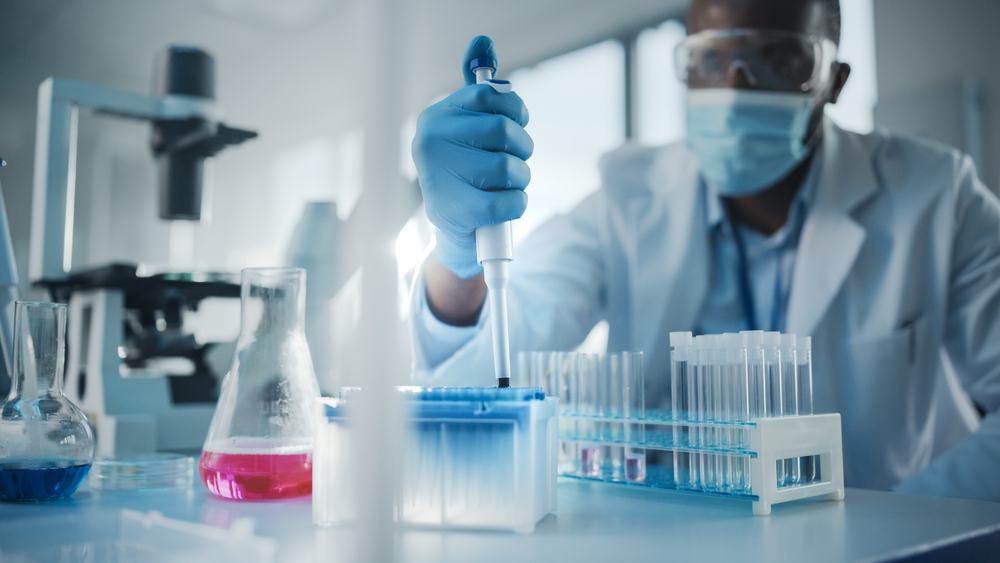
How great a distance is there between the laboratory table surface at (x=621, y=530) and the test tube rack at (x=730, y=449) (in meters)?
0.01

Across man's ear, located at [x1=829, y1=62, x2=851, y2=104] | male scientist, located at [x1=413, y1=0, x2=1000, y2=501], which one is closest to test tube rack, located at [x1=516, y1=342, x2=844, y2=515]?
male scientist, located at [x1=413, y1=0, x2=1000, y2=501]

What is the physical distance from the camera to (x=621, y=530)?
0.44 metres

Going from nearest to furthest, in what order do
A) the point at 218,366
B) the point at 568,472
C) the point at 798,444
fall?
the point at 798,444 → the point at 568,472 → the point at 218,366

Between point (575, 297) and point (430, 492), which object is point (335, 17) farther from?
point (430, 492)

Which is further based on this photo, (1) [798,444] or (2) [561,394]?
(2) [561,394]

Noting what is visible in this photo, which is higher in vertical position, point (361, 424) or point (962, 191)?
point (962, 191)

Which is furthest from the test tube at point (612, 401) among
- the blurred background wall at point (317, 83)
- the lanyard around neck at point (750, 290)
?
the blurred background wall at point (317, 83)

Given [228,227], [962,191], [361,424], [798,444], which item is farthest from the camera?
[228,227]

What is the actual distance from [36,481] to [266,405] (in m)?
0.18

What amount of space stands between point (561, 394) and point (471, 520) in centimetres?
29

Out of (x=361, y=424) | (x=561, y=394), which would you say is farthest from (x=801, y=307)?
(x=361, y=424)

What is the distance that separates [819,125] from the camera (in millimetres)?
1429

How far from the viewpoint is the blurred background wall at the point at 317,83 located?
2.37m

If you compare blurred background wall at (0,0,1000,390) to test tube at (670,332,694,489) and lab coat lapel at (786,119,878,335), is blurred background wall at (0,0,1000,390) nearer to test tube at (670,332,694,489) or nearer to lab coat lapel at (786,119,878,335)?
lab coat lapel at (786,119,878,335)
